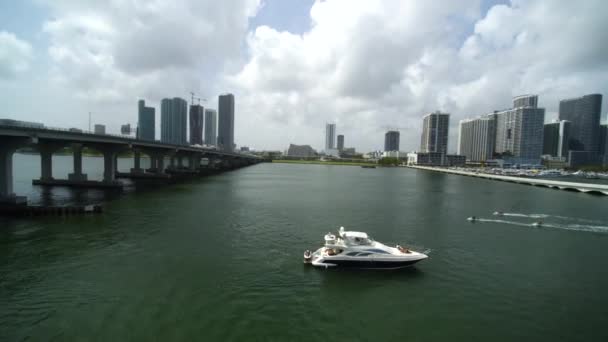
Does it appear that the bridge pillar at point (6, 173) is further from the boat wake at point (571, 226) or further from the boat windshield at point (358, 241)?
the boat wake at point (571, 226)

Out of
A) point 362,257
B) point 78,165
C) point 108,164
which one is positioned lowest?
point 362,257

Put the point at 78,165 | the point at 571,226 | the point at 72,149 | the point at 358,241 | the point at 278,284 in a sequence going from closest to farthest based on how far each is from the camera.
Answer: the point at 278,284 → the point at 358,241 → the point at 571,226 → the point at 78,165 → the point at 72,149

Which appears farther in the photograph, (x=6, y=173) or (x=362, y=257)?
(x=6, y=173)

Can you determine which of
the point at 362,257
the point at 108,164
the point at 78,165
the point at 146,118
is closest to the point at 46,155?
the point at 78,165

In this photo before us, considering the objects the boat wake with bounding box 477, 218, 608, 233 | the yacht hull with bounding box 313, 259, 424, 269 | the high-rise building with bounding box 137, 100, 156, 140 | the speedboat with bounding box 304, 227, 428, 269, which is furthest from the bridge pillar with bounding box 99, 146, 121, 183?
the high-rise building with bounding box 137, 100, 156, 140

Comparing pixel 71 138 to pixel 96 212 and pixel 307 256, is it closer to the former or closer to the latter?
pixel 96 212

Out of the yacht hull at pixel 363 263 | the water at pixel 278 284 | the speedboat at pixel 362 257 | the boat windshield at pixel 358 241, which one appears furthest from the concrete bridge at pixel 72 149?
the boat windshield at pixel 358 241

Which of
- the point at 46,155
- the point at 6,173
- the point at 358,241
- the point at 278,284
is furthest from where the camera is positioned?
the point at 46,155

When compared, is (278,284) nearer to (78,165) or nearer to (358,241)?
(358,241)
